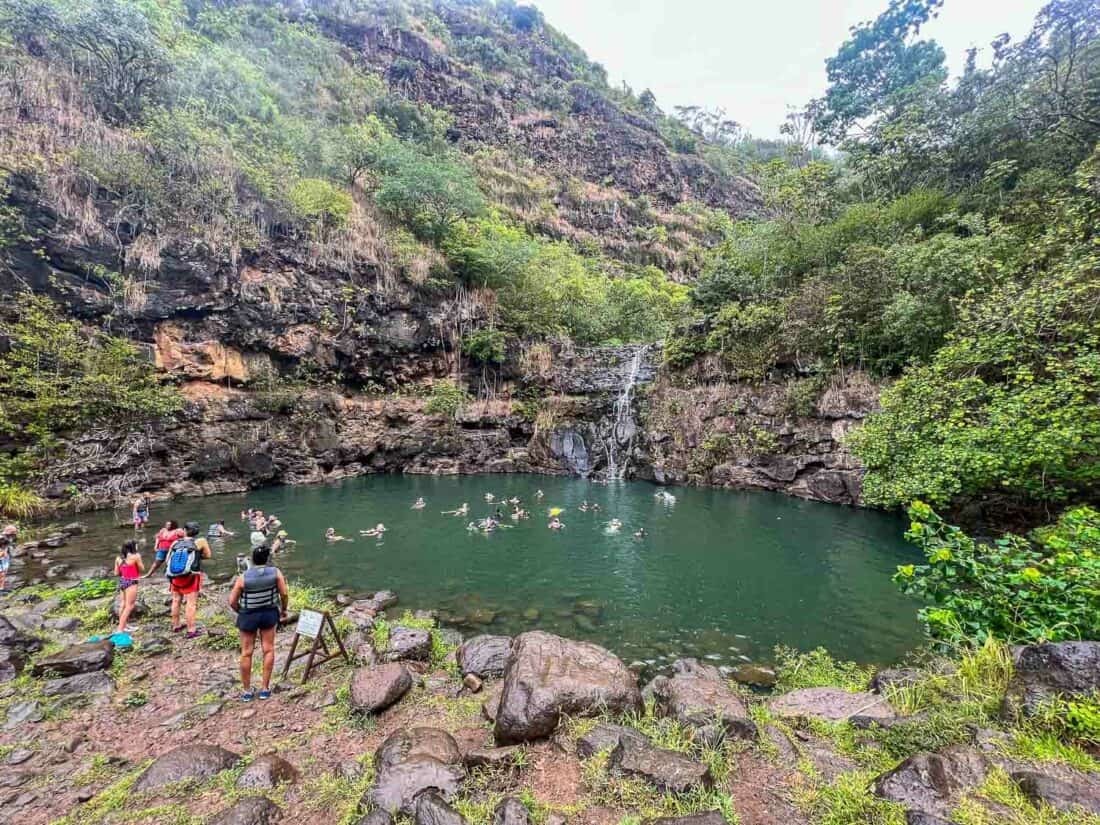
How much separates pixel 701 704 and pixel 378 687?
3.75m

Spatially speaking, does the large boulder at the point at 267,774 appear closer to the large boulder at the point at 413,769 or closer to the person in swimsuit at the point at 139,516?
the large boulder at the point at 413,769

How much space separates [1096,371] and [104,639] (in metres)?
18.1

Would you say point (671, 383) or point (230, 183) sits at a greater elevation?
point (230, 183)

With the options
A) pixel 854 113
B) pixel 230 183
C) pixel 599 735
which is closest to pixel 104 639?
pixel 599 735

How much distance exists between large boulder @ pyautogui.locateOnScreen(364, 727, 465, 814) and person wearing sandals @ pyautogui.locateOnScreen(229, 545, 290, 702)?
2.27 metres

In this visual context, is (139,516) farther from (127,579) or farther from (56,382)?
(127,579)

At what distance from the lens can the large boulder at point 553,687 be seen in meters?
4.40

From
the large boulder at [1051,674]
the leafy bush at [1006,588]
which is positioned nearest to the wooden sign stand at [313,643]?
the leafy bush at [1006,588]

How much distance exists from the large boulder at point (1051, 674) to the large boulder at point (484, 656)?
5.26 meters

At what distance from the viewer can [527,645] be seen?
216 inches

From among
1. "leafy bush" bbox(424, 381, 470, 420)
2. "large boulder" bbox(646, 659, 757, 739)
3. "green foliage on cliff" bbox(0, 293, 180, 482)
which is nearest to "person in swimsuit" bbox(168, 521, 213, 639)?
"large boulder" bbox(646, 659, 757, 739)

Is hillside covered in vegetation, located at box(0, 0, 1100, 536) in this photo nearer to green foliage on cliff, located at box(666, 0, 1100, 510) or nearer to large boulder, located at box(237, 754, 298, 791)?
green foliage on cliff, located at box(666, 0, 1100, 510)

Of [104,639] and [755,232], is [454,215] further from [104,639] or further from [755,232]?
[104,639]

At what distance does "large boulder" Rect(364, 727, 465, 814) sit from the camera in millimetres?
3625
